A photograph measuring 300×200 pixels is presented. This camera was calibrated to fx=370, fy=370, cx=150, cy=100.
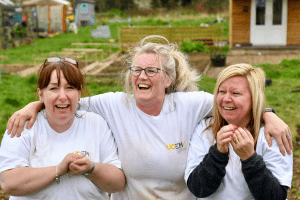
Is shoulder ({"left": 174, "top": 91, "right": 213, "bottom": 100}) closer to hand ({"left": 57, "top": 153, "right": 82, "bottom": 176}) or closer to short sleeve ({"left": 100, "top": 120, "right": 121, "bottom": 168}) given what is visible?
short sleeve ({"left": 100, "top": 120, "right": 121, "bottom": 168})

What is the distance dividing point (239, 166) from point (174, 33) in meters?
15.7

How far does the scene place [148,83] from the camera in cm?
260

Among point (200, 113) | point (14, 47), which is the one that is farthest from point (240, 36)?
point (200, 113)

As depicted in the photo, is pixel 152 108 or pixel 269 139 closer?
pixel 269 139

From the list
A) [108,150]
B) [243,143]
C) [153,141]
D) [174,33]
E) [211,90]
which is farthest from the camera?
[174,33]

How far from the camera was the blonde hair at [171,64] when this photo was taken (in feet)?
8.86

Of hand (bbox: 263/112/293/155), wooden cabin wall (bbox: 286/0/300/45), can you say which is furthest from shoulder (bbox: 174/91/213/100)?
wooden cabin wall (bbox: 286/0/300/45)

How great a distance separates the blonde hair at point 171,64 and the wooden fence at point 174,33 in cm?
1429

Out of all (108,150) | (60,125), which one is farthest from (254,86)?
(60,125)

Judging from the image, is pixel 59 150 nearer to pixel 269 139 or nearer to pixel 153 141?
pixel 153 141

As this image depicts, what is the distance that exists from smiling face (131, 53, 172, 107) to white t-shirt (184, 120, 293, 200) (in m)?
0.47

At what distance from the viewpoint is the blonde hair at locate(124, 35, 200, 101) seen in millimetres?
2699

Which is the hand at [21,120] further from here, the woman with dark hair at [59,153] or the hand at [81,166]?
the hand at [81,166]

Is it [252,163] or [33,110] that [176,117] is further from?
[33,110]
